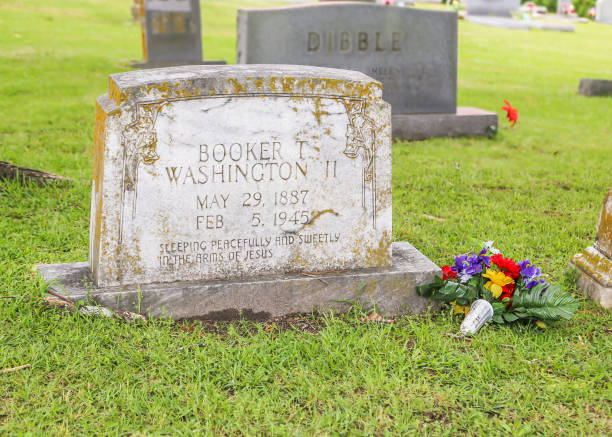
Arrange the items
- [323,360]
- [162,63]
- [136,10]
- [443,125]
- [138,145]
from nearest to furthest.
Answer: [323,360] → [138,145] → [443,125] → [162,63] → [136,10]

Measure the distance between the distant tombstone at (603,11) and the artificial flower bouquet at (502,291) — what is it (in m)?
33.3

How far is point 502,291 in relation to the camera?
10.3 feet

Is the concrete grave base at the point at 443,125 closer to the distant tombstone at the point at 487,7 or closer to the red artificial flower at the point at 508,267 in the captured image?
the red artificial flower at the point at 508,267

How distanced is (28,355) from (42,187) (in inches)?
94.0

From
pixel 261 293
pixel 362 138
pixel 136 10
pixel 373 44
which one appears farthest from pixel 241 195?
pixel 136 10

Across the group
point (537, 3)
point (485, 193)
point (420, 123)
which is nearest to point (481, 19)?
point (537, 3)

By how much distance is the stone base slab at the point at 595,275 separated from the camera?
11.1 feet

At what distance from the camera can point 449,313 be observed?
127 inches

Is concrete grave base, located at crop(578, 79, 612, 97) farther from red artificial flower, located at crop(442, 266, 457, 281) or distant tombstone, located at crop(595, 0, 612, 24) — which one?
distant tombstone, located at crop(595, 0, 612, 24)

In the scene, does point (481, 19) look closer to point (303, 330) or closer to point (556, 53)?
point (556, 53)

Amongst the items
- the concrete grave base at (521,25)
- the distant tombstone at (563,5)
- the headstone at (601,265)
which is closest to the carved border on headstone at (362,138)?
the headstone at (601,265)

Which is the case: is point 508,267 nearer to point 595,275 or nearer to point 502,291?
point 502,291

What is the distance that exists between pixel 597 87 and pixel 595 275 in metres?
9.07

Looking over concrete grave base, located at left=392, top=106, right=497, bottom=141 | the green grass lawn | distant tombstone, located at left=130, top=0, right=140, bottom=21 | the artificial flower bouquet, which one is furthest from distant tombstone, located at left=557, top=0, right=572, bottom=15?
the artificial flower bouquet
